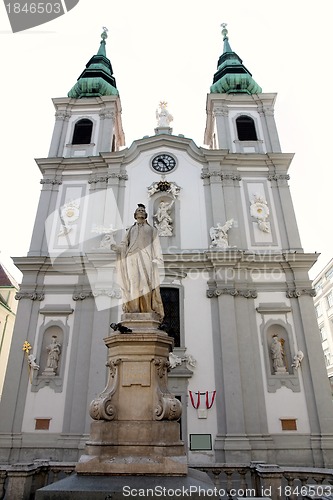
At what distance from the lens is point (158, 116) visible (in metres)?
23.2

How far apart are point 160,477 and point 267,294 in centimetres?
1181

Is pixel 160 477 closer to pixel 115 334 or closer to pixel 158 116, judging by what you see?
pixel 115 334

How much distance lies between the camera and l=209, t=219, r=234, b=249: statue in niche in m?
16.6

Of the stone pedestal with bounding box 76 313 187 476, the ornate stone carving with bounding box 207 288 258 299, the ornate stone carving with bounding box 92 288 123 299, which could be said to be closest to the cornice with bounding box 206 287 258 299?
the ornate stone carving with bounding box 207 288 258 299

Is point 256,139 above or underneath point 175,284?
above

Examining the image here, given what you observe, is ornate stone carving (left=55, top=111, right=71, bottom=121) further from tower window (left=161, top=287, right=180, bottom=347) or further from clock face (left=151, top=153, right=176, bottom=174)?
tower window (left=161, top=287, right=180, bottom=347)

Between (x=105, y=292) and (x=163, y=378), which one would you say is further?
(x=105, y=292)

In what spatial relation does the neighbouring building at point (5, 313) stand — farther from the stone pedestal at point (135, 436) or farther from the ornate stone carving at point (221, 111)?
the stone pedestal at point (135, 436)

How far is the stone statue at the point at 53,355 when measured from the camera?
1469 cm

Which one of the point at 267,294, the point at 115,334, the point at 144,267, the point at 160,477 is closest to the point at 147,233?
the point at 144,267

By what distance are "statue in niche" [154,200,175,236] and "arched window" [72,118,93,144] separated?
7.01 metres

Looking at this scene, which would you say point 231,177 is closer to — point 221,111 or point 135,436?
point 221,111

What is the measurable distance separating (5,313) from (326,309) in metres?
27.4

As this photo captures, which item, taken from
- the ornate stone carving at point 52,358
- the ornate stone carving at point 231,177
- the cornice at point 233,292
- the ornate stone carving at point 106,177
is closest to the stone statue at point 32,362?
the ornate stone carving at point 52,358
